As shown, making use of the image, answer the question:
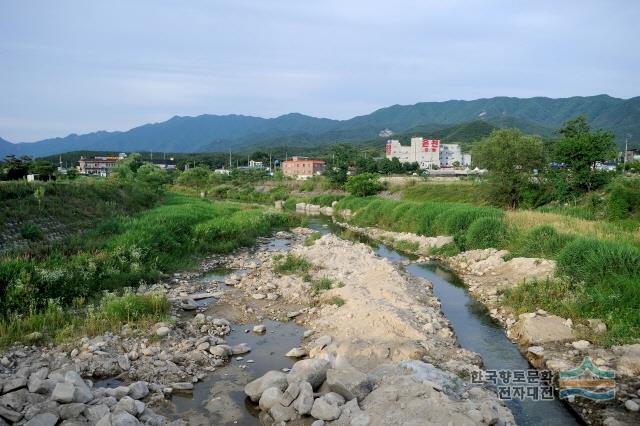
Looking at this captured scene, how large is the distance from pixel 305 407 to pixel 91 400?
3806mm

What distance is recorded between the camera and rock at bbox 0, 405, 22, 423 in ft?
22.9

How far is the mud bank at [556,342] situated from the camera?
29.3 ft

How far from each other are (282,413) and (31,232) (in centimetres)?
1843

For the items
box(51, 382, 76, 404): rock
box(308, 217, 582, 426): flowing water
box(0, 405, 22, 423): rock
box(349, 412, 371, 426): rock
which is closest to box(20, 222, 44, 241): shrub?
box(51, 382, 76, 404): rock

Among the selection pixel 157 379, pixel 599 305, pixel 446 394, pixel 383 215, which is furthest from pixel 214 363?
pixel 383 215

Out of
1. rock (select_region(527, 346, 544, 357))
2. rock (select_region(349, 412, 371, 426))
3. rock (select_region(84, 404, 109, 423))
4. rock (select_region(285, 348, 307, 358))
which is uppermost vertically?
rock (select_region(84, 404, 109, 423))

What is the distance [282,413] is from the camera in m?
8.19

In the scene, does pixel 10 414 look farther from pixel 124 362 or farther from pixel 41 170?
pixel 41 170

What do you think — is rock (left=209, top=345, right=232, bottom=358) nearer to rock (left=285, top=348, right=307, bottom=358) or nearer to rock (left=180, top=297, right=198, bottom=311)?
rock (left=285, top=348, right=307, bottom=358)

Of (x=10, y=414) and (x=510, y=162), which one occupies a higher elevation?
(x=510, y=162)

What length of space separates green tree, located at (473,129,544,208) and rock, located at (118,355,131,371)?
3320cm

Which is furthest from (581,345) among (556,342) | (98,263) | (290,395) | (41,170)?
A: (41,170)

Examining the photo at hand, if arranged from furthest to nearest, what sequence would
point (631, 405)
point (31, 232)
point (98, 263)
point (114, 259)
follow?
point (31, 232), point (114, 259), point (98, 263), point (631, 405)

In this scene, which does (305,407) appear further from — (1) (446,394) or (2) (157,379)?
(2) (157,379)
